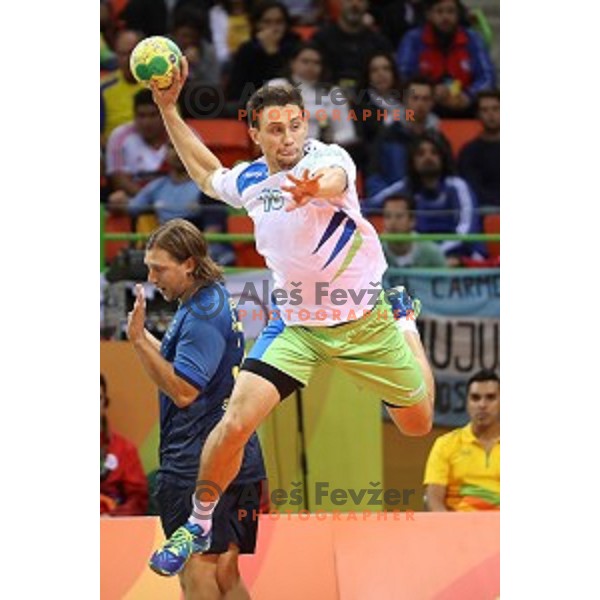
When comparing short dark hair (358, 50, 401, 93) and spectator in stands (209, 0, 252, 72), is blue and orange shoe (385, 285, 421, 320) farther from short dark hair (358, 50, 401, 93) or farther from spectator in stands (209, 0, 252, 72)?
spectator in stands (209, 0, 252, 72)

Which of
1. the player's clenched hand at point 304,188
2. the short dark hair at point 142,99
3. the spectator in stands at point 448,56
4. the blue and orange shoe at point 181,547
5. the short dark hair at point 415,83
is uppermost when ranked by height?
the spectator in stands at point 448,56

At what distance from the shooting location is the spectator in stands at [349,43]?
7.63m

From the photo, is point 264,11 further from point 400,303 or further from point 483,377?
point 400,303

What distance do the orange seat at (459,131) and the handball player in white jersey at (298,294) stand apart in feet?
6.88

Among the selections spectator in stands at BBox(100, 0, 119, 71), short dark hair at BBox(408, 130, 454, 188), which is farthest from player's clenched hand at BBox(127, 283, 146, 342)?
short dark hair at BBox(408, 130, 454, 188)

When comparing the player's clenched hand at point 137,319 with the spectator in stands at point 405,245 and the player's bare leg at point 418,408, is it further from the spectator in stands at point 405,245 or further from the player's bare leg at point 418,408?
the spectator in stands at point 405,245

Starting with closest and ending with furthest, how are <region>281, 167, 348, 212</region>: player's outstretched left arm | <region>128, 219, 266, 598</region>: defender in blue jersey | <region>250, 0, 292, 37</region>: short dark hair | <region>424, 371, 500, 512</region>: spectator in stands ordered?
<region>281, 167, 348, 212</region>: player's outstretched left arm → <region>128, 219, 266, 598</region>: defender in blue jersey → <region>424, 371, 500, 512</region>: spectator in stands → <region>250, 0, 292, 37</region>: short dark hair

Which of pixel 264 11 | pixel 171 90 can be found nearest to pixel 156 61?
pixel 171 90

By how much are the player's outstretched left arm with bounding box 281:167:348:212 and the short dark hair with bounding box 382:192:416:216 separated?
1602 millimetres

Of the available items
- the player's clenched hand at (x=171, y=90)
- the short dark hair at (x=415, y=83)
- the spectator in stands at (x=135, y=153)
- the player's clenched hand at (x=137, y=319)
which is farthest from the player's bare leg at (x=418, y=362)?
the short dark hair at (x=415, y=83)

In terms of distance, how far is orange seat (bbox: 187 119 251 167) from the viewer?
6.18 meters

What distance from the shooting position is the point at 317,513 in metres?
6.60

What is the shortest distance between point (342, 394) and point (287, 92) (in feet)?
5.05

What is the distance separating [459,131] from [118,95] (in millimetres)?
1924
